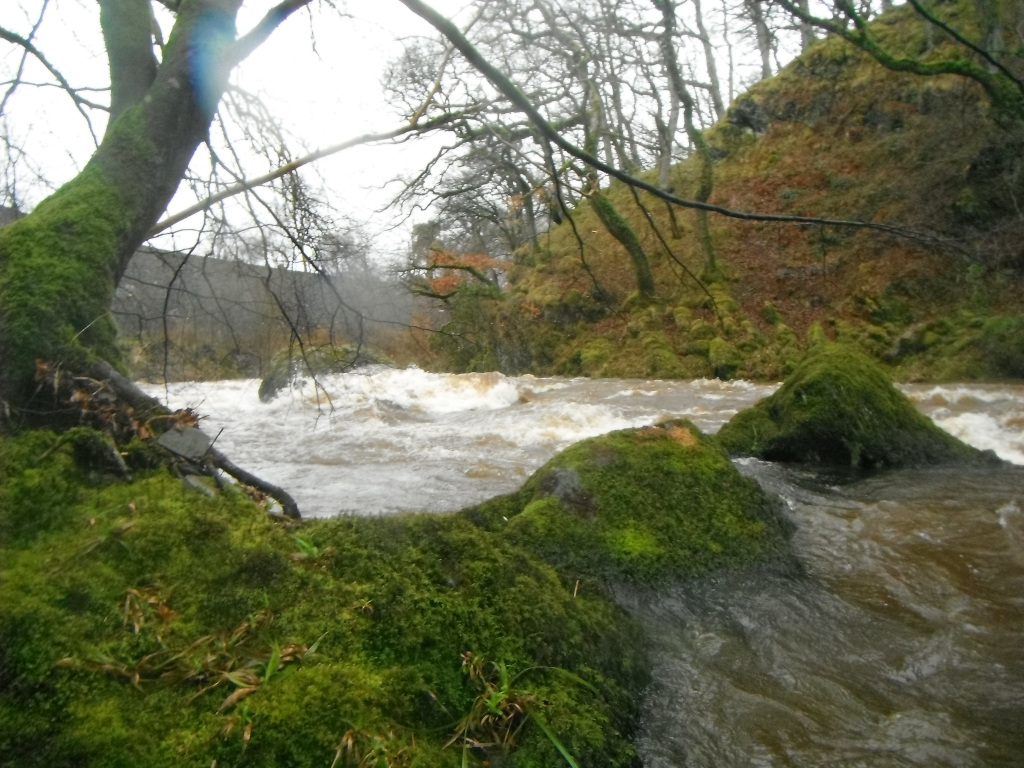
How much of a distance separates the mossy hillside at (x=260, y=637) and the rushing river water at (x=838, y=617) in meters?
0.44

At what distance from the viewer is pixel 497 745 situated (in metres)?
2.16

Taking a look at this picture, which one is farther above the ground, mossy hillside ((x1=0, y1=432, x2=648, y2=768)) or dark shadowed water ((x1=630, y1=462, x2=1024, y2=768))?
Result: mossy hillside ((x1=0, y1=432, x2=648, y2=768))

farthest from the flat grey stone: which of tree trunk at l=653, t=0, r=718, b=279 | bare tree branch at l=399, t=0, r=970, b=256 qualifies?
tree trunk at l=653, t=0, r=718, b=279

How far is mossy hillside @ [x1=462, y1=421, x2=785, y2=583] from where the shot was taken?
13.2ft

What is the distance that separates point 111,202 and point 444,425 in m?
7.99

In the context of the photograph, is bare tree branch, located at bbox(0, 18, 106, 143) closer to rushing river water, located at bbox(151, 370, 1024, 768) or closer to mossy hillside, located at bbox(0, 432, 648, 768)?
rushing river water, located at bbox(151, 370, 1024, 768)

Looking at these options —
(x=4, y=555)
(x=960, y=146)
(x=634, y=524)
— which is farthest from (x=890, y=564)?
(x=960, y=146)

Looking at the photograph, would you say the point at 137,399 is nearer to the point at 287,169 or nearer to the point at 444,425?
the point at 287,169

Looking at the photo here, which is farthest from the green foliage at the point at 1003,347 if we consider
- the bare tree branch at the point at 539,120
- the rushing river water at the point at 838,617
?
the bare tree branch at the point at 539,120

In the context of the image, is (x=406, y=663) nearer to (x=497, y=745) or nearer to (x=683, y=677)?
(x=497, y=745)

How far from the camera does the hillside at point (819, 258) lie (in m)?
15.2

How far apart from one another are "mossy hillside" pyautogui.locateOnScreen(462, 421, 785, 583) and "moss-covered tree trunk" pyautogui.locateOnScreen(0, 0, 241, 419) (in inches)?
82.8

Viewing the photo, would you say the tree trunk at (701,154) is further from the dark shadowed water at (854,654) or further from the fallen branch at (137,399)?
the fallen branch at (137,399)

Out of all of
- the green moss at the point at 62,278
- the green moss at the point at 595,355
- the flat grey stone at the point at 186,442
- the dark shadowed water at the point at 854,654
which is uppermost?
the green moss at the point at 62,278
